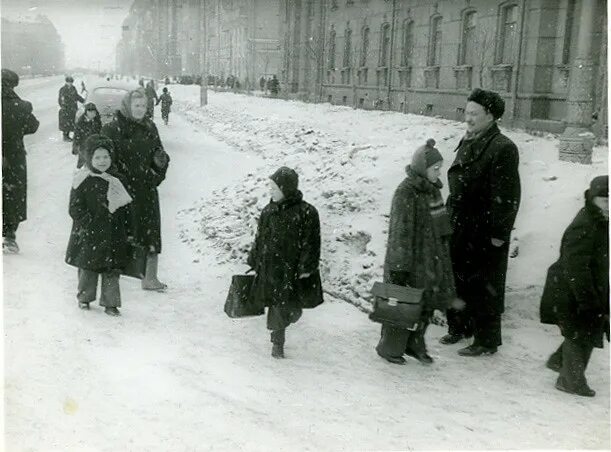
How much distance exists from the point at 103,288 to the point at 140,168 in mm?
1191

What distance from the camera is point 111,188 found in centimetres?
568

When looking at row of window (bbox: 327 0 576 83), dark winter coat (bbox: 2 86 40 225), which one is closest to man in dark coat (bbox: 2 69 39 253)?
dark winter coat (bbox: 2 86 40 225)

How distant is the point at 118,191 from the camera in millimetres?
5695

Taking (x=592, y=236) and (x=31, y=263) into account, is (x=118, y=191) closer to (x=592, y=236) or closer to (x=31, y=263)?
(x=31, y=263)

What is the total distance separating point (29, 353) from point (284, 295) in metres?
1.86

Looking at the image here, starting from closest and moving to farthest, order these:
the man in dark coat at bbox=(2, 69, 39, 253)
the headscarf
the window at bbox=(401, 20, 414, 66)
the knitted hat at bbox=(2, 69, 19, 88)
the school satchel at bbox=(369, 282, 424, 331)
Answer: the school satchel at bbox=(369, 282, 424, 331)
the headscarf
the knitted hat at bbox=(2, 69, 19, 88)
the man in dark coat at bbox=(2, 69, 39, 253)
the window at bbox=(401, 20, 414, 66)

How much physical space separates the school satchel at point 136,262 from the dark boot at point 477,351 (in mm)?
2962

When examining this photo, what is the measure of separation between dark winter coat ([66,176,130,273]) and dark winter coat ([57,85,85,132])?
33.6ft

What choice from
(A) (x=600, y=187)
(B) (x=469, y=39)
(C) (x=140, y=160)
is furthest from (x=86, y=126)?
(B) (x=469, y=39)

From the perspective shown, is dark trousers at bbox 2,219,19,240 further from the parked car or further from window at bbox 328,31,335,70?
window at bbox 328,31,335,70

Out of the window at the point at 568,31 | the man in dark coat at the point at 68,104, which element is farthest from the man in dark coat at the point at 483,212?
the man in dark coat at the point at 68,104

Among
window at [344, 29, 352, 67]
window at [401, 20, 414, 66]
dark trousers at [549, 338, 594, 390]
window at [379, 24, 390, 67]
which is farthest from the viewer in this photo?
window at [344, 29, 352, 67]

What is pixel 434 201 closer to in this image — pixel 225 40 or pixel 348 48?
pixel 348 48

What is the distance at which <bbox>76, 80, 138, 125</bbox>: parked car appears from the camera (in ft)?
56.4
